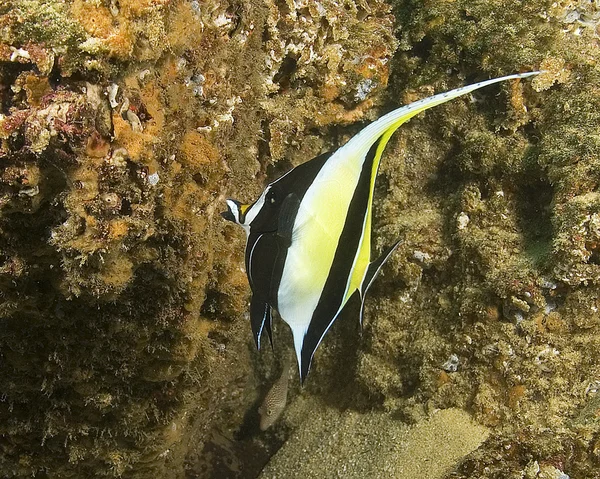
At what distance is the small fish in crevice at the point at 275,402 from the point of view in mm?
4297

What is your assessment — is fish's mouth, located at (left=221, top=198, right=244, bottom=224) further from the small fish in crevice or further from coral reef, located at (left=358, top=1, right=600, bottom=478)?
the small fish in crevice

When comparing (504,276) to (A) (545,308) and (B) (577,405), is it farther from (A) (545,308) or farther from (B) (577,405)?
(B) (577,405)

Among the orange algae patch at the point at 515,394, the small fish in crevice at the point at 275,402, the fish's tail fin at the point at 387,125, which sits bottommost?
the small fish in crevice at the point at 275,402

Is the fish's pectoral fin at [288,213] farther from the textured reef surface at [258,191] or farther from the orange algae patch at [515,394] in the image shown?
the orange algae patch at [515,394]

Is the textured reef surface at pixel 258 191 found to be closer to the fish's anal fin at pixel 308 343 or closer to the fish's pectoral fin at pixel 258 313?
the fish's pectoral fin at pixel 258 313

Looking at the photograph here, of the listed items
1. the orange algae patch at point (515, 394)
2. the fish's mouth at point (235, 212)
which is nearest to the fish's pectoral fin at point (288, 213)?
the fish's mouth at point (235, 212)

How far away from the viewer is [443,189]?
3.62 metres

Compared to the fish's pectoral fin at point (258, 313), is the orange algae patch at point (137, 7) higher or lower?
higher

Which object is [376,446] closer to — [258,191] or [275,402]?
[275,402]

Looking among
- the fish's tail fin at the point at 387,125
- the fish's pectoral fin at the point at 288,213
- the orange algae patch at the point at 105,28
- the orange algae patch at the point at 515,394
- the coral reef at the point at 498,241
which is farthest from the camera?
the orange algae patch at the point at 515,394

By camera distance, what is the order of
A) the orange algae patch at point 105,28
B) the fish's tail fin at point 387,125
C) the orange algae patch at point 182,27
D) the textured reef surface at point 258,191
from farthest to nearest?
the orange algae patch at point 182,27 < the textured reef surface at point 258,191 < the orange algae patch at point 105,28 < the fish's tail fin at point 387,125

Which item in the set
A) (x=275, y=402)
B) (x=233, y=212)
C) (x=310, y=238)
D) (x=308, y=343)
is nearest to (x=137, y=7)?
(x=233, y=212)

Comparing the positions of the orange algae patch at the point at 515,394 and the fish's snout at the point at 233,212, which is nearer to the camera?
the fish's snout at the point at 233,212

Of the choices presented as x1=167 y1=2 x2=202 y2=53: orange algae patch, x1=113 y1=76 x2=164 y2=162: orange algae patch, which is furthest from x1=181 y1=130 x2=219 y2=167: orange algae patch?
x1=167 y1=2 x2=202 y2=53: orange algae patch
